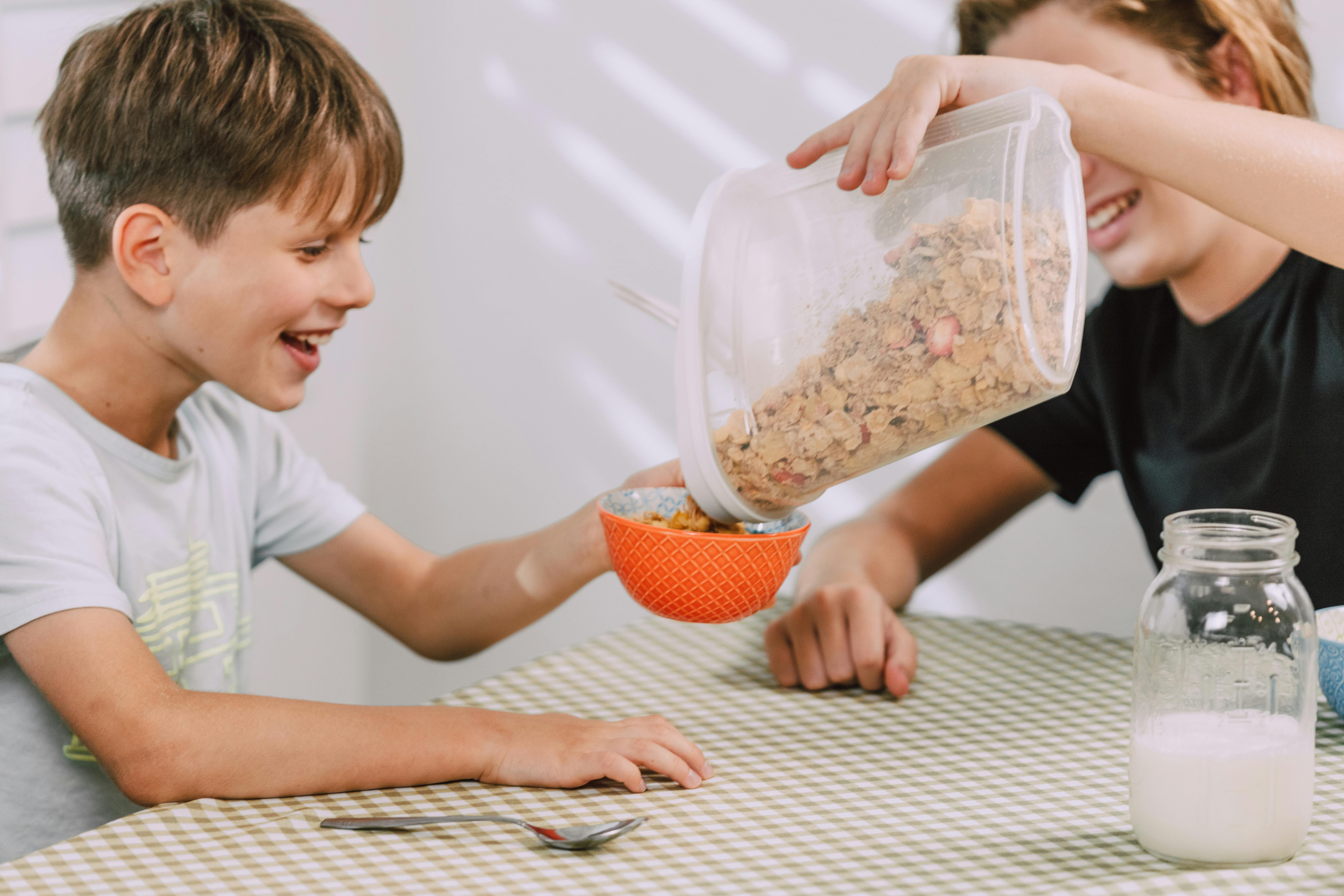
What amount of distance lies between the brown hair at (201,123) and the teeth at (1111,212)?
2.33 ft

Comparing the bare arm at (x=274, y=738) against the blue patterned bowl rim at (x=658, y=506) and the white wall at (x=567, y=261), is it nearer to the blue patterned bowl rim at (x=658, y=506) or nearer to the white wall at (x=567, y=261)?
the blue patterned bowl rim at (x=658, y=506)

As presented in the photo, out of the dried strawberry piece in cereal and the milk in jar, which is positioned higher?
the dried strawberry piece in cereal

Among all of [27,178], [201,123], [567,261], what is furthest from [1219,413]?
[27,178]

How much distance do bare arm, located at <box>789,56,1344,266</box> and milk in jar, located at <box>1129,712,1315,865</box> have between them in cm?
39

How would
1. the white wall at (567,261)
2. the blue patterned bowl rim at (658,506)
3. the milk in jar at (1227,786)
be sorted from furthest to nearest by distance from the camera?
1. the white wall at (567,261)
2. the blue patterned bowl rim at (658,506)
3. the milk in jar at (1227,786)

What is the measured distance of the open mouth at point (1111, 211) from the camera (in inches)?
47.3

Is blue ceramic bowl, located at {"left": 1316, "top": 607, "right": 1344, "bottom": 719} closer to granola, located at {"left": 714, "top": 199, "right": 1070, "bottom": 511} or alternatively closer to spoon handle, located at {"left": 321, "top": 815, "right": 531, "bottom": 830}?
granola, located at {"left": 714, "top": 199, "right": 1070, "bottom": 511}

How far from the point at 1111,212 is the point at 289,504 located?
88cm

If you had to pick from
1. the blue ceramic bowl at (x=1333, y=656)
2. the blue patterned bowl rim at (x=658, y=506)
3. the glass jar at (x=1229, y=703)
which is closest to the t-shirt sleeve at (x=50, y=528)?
the blue patterned bowl rim at (x=658, y=506)

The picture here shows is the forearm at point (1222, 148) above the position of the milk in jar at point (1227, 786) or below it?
above

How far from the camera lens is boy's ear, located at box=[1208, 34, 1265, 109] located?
3.84 feet

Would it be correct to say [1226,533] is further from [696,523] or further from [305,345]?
[305,345]

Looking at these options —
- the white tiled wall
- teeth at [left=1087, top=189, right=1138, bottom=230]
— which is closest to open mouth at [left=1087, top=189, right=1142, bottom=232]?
teeth at [left=1087, top=189, right=1138, bottom=230]

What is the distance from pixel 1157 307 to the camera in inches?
51.3
